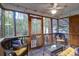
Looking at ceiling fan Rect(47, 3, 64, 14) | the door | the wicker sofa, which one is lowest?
the wicker sofa

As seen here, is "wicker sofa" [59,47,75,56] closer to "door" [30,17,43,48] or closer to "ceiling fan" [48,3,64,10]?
"door" [30,17,43,48]

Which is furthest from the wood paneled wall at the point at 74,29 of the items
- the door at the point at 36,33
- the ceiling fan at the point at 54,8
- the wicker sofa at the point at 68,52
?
the door at the point at 36,33

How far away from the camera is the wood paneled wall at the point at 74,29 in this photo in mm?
1944

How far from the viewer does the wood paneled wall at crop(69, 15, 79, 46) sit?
1.94 metres

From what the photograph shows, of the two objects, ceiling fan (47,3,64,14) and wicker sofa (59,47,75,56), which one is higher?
ceiling fan (47,3,64,14)

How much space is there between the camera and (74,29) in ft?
6.47

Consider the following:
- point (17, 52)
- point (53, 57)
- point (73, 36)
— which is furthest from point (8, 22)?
point (73, 36)

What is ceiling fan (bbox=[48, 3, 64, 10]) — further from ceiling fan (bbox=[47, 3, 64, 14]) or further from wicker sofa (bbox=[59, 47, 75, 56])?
wicker sofa (bbox=[59, 47, 75, 56])

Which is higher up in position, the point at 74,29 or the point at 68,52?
the point at 74,29

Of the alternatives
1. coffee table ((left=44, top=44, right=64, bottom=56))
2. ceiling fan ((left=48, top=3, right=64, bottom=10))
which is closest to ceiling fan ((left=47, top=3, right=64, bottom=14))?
ceiling fan ((left=48, top=3, right=64, bottom=10))

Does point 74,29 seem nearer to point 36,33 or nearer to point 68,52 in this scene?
point 68,52

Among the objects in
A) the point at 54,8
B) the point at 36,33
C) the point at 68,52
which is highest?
the point at 54,8

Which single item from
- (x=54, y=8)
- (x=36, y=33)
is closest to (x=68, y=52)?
(x=36, y=33)

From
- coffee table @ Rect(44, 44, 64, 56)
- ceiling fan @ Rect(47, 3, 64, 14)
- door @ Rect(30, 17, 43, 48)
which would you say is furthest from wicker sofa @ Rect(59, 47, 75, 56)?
ceiling fan @ Rect(47, 3, 64, 14)
